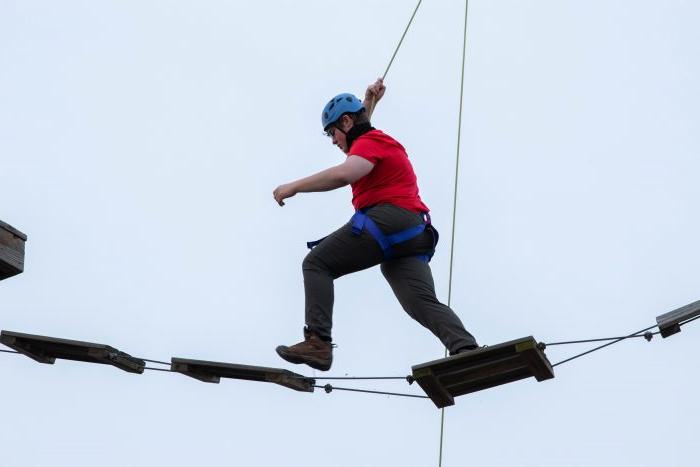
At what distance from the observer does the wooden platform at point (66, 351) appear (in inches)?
416

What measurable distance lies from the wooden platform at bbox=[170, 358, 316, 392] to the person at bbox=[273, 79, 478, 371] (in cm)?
31

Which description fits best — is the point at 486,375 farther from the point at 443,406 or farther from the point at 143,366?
the point at 143,366

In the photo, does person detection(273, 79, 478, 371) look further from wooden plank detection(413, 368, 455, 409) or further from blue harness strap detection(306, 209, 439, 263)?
wooden plank detection(413, 368, 455, 409)

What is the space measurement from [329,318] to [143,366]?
4.55 ft

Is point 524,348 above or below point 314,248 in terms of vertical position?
below

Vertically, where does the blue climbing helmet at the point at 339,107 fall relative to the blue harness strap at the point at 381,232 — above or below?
above

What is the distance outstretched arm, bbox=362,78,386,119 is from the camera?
36.7 feet

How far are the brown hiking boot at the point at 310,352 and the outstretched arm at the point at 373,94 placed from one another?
1.87m

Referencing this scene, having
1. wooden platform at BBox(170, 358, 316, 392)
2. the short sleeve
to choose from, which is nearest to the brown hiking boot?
wooden platform at BBox(170, 358, 316, 392)

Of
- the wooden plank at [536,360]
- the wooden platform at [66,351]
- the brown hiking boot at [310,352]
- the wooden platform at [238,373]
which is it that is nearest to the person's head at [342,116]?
the brown hiking boot at [310,352]

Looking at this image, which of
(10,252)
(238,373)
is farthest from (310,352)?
(10,252)

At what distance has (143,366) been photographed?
10711mm

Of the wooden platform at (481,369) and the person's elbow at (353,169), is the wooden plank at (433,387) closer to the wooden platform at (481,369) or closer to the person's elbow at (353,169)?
the wooden platform at (481,369)

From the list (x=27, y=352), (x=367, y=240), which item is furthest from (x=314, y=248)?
(x=27, y=352)
